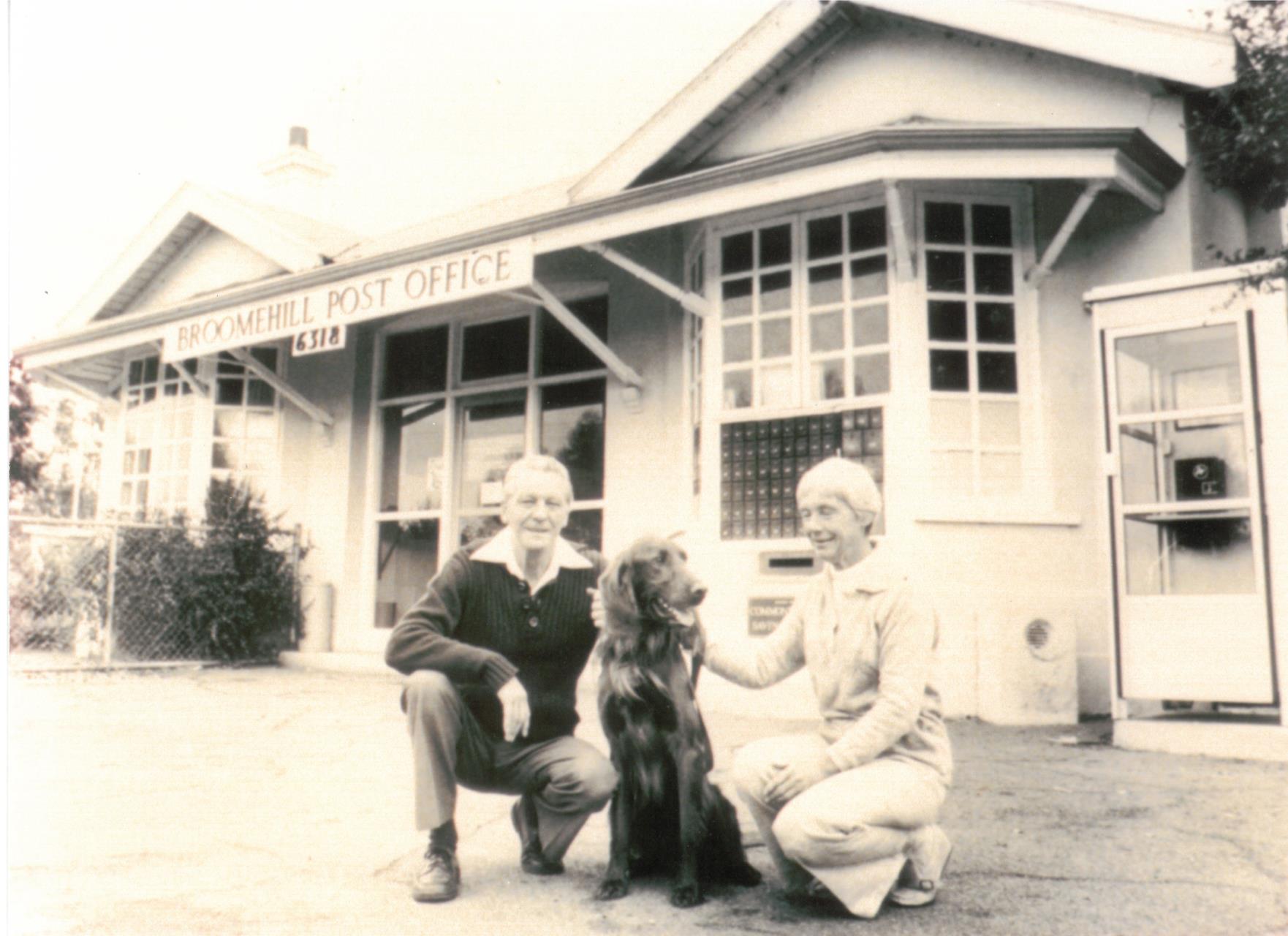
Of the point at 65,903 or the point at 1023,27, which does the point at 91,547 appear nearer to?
the point at 65,903

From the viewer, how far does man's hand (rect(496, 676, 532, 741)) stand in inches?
80.4

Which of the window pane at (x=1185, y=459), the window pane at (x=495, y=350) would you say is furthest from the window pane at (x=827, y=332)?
the window pane at (x=495, y=350)

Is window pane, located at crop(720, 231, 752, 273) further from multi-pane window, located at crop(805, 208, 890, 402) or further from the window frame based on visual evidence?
the window frame

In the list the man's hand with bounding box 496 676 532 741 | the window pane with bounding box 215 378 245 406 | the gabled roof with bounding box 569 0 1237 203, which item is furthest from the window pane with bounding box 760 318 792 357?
the window pane with bounding box 215 378 245 406

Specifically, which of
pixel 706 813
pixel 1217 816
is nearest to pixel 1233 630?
pixel 1217 816

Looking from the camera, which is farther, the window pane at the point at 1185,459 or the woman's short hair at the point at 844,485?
the window pane at the point at 1185,459

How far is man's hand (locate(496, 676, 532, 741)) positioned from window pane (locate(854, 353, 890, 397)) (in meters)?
3.17

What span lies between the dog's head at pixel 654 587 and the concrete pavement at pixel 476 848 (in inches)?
21.4

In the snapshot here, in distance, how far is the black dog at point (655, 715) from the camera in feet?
6.45

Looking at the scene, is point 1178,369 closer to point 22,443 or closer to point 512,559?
point 512,559

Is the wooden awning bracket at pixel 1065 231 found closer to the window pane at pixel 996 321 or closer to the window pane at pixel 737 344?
the window pane at pixel 996 321

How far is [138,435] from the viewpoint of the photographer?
7.70m

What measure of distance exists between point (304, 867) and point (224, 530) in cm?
519

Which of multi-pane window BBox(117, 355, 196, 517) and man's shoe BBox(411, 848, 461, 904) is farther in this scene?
multi-pane window BBox(117, 355, 196, 517)
